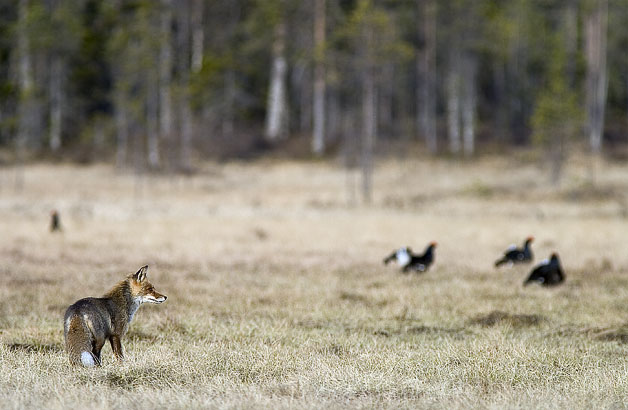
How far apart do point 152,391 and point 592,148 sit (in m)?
44.7

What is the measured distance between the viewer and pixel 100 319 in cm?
686

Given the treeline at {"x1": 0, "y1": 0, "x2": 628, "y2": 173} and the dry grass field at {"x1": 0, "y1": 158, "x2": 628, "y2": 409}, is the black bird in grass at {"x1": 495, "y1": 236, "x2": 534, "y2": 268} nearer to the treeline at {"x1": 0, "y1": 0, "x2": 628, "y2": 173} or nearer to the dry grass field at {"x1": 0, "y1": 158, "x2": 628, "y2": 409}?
the dry grass field at {"x1": 0, "y1": 158, "x2": 628, "y2": 409}

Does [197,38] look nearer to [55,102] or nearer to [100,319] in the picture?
[55,102]

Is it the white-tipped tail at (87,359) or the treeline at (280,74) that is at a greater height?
the treeline at (280,74)

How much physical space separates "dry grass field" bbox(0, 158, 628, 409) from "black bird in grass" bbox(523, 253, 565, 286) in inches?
7.0

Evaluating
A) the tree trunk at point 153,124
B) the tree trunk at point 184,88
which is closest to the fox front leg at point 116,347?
the tree trunk at point 184,88

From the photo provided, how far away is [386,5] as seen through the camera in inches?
2110

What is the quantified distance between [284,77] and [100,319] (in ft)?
150

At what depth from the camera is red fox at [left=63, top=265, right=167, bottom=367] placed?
662 cm

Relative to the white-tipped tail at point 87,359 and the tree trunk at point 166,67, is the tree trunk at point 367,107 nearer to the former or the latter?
the tree trunk at point 166,67

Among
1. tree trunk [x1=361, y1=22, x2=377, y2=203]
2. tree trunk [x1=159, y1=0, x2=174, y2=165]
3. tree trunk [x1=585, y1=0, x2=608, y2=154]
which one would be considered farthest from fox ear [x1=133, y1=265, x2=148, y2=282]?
tree trunk [x1=585, y1=0, x2=608, y2=154]

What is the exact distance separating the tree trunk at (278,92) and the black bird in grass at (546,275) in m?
37.7

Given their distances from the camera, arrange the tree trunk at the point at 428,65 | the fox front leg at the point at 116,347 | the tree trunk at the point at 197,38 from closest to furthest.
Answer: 1. the fox front leg at the point at 116,347
2. the tree trunk at the point at 197,38
3. the tree trunk at the point at 428,65

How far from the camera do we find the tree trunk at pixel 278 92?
48.7 m
